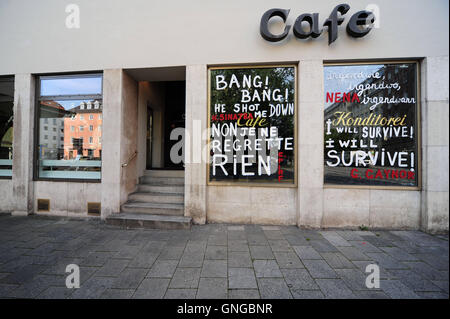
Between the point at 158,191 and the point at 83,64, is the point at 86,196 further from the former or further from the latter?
the point at 83,64

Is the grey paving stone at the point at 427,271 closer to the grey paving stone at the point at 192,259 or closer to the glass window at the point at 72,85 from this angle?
the grey paving stone at the point at 192,259

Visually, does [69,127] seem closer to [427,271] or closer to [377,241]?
[377,241]

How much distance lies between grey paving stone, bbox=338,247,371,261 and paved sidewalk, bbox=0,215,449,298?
2 centimetres

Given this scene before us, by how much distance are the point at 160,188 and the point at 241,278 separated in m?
3.96

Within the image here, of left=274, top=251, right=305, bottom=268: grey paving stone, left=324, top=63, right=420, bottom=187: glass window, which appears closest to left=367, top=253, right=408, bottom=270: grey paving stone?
left=274, top=251, right=305, bottom=268: grey paving stone

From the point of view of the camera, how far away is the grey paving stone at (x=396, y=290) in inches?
94.0

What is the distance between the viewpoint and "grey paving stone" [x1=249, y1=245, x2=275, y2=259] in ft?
10.8

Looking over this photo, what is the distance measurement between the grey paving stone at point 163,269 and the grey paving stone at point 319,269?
2.26 meters

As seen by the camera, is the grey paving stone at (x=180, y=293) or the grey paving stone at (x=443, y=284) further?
the grey paving stone at (x=443, y=284)

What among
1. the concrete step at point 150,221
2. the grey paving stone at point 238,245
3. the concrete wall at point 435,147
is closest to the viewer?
the grey paving stone at point 238,245

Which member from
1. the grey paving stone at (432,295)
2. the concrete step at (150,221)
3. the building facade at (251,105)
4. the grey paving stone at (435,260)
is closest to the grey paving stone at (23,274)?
the concrete step at (150,221)

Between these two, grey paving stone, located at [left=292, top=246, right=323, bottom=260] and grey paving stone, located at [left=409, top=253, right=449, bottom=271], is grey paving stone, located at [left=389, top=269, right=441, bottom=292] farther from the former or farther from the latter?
grey paving stone, located at [left=292, top=246, right=323, bottom=260]
